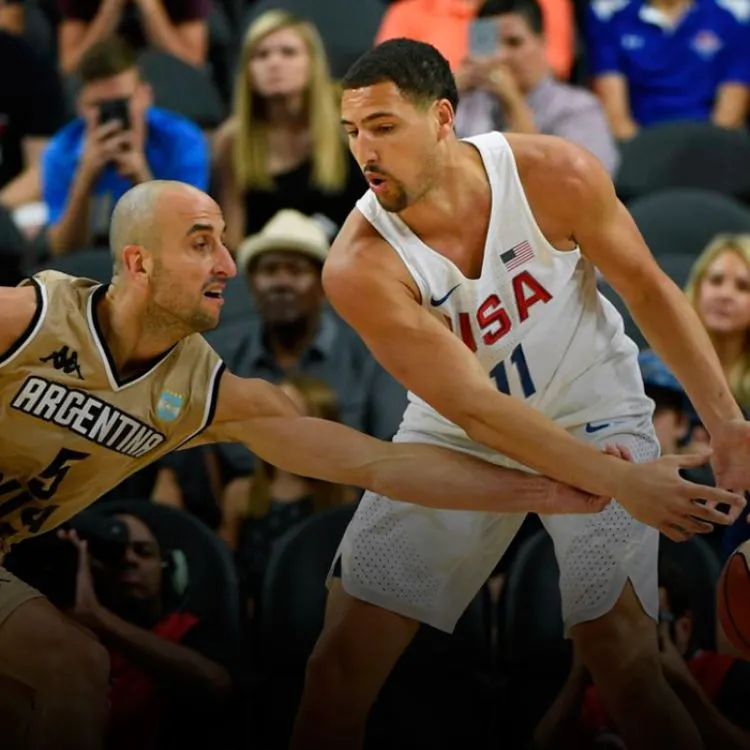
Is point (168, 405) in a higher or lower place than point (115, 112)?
lower

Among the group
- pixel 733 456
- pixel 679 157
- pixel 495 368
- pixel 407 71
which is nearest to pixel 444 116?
pixel 407 71

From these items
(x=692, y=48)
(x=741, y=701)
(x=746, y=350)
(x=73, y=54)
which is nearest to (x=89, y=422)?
(x=741, y=701)

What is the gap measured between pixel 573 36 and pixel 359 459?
12.4ft

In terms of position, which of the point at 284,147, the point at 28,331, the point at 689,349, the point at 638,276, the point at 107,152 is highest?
the point at 284,147

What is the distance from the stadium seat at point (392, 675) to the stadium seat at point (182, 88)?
8.29ft

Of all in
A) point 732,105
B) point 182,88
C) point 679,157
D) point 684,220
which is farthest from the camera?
point 732,105

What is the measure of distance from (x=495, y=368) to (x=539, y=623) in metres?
0.85

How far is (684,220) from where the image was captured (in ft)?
19.7

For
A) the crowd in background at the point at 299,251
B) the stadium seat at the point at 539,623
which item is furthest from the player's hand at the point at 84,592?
the stadium seat at the point at 539,623

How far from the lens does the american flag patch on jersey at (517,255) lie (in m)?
4.05

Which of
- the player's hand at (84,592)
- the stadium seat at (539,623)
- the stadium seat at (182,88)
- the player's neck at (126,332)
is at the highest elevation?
the stadium seat at (182,88)

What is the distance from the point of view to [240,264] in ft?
18.9

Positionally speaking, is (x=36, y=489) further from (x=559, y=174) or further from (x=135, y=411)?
(x=559, y=174)

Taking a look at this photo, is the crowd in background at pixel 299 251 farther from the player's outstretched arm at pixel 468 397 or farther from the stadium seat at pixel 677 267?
the player's outstretched arm at pixel 468 397
